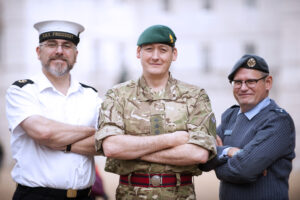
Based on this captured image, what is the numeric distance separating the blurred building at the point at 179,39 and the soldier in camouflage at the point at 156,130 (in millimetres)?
17603

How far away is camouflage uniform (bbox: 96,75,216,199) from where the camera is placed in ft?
10.2

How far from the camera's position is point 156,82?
3.35 metres

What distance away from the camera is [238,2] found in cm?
2145

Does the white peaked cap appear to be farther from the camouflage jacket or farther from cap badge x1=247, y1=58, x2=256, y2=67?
cap badge x1=247, y1=58, x2=256, y2=67

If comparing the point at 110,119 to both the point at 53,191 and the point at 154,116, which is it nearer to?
the point at 154,116

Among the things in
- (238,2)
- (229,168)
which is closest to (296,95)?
(238,2)

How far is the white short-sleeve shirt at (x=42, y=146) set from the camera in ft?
10.9

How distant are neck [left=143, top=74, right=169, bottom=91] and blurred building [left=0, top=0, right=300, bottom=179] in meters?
17.5

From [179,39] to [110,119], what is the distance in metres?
19.0

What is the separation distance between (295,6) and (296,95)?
184 inches

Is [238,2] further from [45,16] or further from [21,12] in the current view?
[21,12]

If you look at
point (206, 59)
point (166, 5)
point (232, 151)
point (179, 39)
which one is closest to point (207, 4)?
point (166, 5)

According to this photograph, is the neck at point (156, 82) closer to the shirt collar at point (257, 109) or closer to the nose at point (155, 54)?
the nose at point (155, 54)

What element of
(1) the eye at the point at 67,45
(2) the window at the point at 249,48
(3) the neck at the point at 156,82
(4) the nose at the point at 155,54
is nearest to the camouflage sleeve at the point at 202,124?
(3) the neck at the point at 156,82
